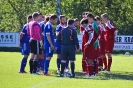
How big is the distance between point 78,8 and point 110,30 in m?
29.2

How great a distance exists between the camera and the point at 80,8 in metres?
47.8

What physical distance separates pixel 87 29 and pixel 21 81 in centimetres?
303

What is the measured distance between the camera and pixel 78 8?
157 ft

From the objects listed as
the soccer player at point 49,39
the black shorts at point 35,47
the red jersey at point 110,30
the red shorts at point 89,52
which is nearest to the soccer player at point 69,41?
the red shorts at point 89,52

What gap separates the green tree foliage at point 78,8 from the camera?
4791cm

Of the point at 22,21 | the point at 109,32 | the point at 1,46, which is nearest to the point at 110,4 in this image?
the point at 22,21

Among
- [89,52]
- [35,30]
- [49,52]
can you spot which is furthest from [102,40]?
[35,30]

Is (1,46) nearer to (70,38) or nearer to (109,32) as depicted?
(109,32)

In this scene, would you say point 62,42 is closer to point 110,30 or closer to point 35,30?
point 35,30

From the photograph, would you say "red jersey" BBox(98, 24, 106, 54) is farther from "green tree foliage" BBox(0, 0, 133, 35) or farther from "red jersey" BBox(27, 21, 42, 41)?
"green tree foliage" BBox(0, 0, 133, 35)

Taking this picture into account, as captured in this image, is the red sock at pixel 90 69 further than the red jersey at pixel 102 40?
No

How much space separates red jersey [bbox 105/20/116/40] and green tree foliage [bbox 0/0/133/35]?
89.0 feet

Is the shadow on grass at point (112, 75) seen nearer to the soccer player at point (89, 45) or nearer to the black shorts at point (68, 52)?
the soccer player at point (89, 45)

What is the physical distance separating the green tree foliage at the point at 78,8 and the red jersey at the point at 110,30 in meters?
27.1
